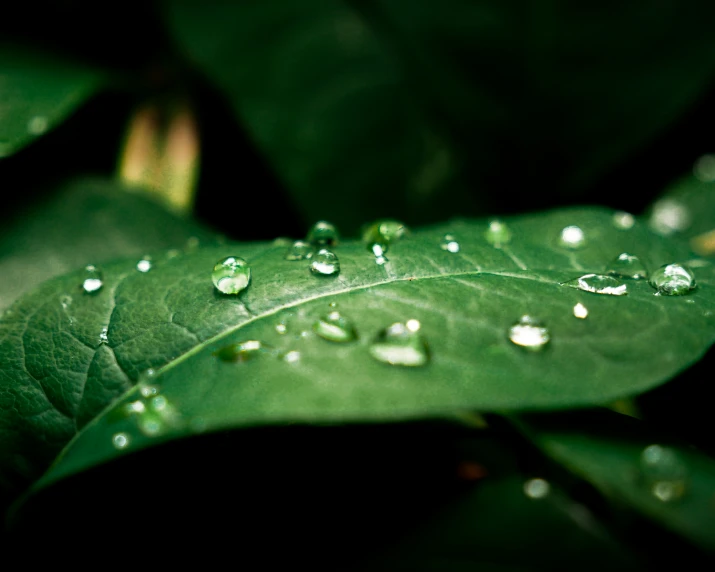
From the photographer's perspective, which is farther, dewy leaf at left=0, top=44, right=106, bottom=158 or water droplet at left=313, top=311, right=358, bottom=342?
dewy leaf at left=0, top=44, right=106, bottom=158

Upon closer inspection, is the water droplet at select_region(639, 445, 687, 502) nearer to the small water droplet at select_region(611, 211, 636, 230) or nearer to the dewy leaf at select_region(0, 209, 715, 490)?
the dewy leaf at select_region(0, 209, 715, 490)

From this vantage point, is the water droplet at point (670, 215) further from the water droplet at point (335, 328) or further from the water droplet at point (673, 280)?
the water droplet at point (335, 328)

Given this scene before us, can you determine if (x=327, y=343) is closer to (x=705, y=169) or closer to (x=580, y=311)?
(x=580, y=311)

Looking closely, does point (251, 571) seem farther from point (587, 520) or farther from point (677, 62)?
point (677, 62)

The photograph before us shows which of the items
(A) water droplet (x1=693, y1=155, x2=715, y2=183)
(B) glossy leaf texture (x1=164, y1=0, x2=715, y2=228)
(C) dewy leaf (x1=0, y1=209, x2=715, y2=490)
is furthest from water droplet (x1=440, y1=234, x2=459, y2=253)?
(A) water droplet (x1=693, y1=155, x2=715, y2=183)

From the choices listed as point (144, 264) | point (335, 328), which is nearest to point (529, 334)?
point (335, 328)

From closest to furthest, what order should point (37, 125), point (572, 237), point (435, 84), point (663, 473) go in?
1. point (663, 473)
2. point (572, 237)
3. point (37, 125)
4. point (435, 84)
